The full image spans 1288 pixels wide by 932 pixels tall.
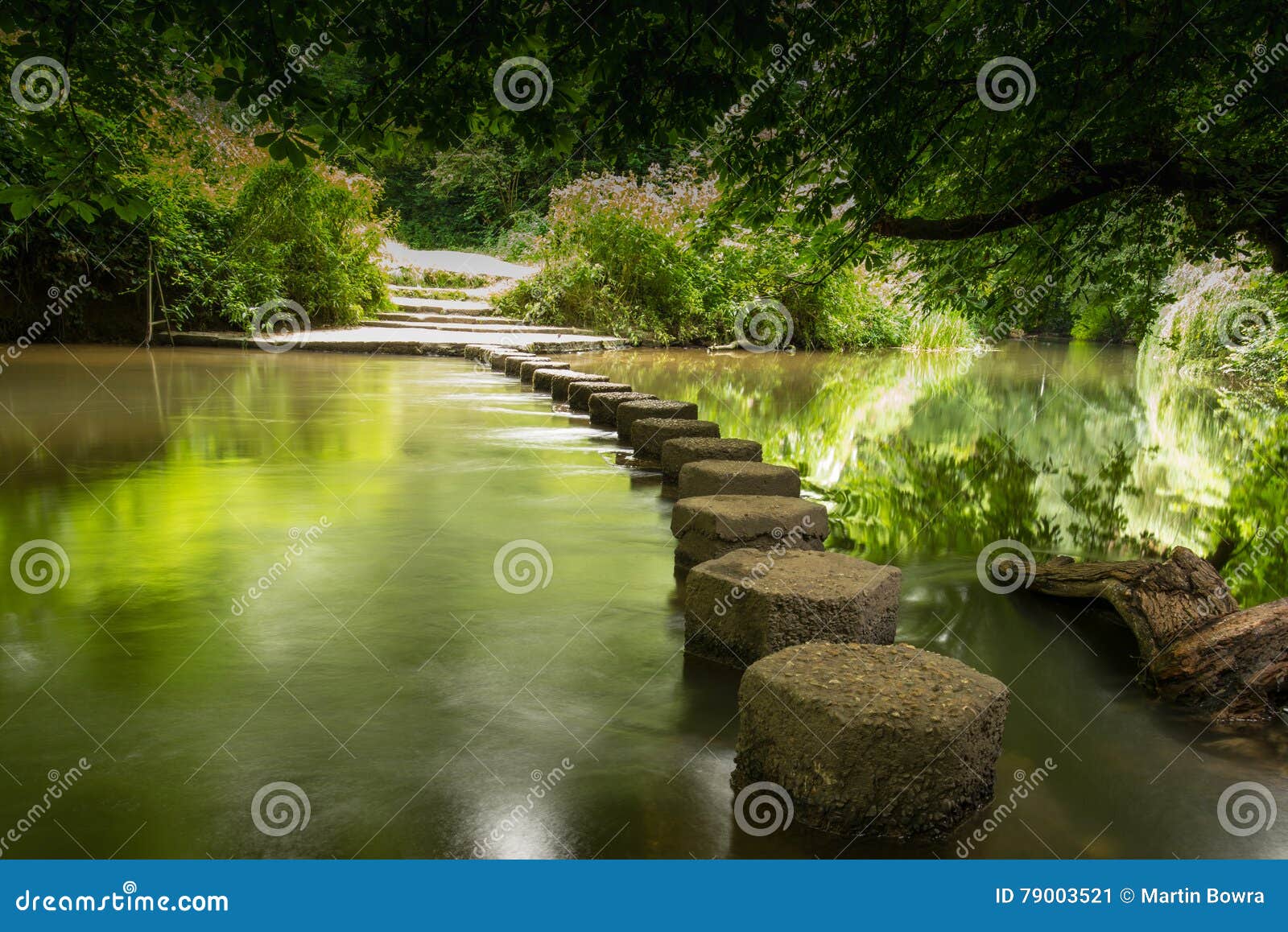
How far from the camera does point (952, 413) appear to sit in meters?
11.0

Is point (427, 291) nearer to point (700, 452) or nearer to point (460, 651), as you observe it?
point (700, 452)

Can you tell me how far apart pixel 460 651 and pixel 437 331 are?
617 inches

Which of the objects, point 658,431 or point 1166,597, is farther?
point 658,431

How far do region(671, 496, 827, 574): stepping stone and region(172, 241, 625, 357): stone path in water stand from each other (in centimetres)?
1175

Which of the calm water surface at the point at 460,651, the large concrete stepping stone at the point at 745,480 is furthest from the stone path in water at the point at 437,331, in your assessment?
the large concrete stepping stone at the point at 745,480

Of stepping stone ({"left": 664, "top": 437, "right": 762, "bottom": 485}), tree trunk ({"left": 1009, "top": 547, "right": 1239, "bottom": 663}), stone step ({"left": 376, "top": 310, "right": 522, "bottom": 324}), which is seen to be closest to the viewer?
tree trunk ({"left": 1009, "top": 547, "right": 1239, "bottom": 663})

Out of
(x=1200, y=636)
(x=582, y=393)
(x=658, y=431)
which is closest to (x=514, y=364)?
(x=582, y=393)

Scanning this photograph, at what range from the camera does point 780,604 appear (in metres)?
3.02

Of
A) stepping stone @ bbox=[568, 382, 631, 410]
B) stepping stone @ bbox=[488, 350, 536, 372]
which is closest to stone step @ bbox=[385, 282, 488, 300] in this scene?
stepping stone @ bbox=[488, 350, 536, 372]

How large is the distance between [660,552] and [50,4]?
3.84 m

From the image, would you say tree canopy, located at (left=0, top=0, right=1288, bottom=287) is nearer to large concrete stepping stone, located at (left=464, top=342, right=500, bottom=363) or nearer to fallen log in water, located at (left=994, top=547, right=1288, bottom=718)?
fallen log in water, located at (left=994, top=547, right=1288, bottom=718)

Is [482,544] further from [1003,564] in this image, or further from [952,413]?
[952,413]

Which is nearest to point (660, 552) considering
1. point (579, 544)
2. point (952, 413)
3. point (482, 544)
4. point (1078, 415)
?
point (579, 544)

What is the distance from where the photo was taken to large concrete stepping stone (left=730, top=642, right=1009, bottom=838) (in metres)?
2.18
